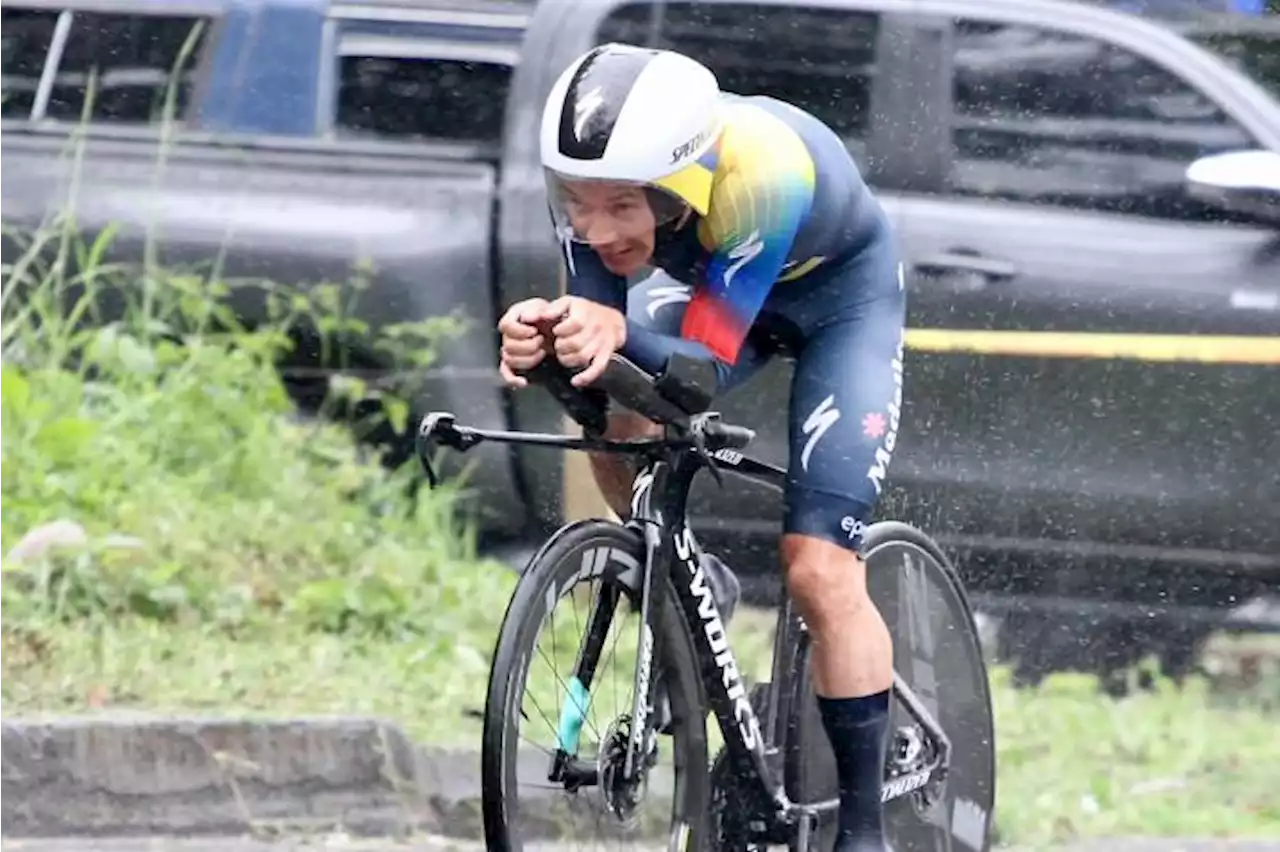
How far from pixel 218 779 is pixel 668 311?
5.25ft

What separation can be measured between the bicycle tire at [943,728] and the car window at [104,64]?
3241 millimetres

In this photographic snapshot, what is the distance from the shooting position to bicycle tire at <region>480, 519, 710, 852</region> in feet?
12.3

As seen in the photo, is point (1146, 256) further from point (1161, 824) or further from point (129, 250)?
point (129, 250)

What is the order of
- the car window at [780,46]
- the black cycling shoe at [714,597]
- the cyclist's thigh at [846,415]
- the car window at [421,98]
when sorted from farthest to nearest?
1. the car window at [421,98]
2. the car window at [780,46]
3. the cyclist's thigh at [846,415]
4. the black cycling shoe at [714,597]

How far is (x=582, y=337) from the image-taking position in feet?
12.6

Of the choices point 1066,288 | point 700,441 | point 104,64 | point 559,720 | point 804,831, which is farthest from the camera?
point 104,64

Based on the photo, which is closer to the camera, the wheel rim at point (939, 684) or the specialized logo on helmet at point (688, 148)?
the specialized logo on helmet at point (688, 148)

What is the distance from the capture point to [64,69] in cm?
743

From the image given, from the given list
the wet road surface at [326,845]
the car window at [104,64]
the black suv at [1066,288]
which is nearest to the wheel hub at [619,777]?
the wet road surface at [326,845]

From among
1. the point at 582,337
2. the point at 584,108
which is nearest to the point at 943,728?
the point at 582,337

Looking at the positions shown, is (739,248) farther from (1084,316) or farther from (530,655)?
(1084,316)

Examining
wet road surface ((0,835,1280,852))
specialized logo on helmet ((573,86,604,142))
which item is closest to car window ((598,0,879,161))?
wet road surface ((0,835,1280,852))

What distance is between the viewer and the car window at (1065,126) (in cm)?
706

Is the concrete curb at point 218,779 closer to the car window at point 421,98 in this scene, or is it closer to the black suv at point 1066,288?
the black suv at point 1066,288
